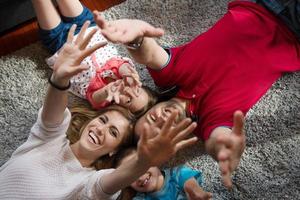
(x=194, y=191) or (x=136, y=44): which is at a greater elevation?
(x=136, y=44)

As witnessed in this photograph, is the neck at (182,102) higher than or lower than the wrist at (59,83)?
lower

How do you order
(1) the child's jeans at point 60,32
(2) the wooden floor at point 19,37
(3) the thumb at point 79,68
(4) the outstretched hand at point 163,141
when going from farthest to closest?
(2) the wooden floor at point 19,37
(1) the child's jeans at point 60,32
(3) the thumb at point 79,68
(4) the outstretched hand at point 163,141

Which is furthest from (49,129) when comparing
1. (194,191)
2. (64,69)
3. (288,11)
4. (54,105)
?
(288,11)

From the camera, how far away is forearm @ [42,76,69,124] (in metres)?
0.93

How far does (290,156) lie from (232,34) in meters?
0.38

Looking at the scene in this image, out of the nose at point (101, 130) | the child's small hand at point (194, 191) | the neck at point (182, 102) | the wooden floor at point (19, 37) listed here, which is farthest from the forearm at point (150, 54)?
the wooden floor at point (19, 37)

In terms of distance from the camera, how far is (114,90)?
1124 millimetres

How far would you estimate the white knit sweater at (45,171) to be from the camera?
39.2 inches

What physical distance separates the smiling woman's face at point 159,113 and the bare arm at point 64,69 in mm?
220

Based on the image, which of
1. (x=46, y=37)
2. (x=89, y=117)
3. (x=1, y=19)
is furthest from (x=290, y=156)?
(x=1, y=19)

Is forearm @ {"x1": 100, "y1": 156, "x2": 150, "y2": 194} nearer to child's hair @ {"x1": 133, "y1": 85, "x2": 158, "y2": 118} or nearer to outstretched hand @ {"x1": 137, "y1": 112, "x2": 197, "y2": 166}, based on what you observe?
outstretched hand @ {"x1": 137, "y1": 112, "x2": 197, "y2": 166}

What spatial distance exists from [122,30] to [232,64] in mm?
357

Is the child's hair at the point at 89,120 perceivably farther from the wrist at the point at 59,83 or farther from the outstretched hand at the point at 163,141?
the outstretched hand at the point at 163,141

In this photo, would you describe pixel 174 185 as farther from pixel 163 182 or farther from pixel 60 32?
pixel 60 32
